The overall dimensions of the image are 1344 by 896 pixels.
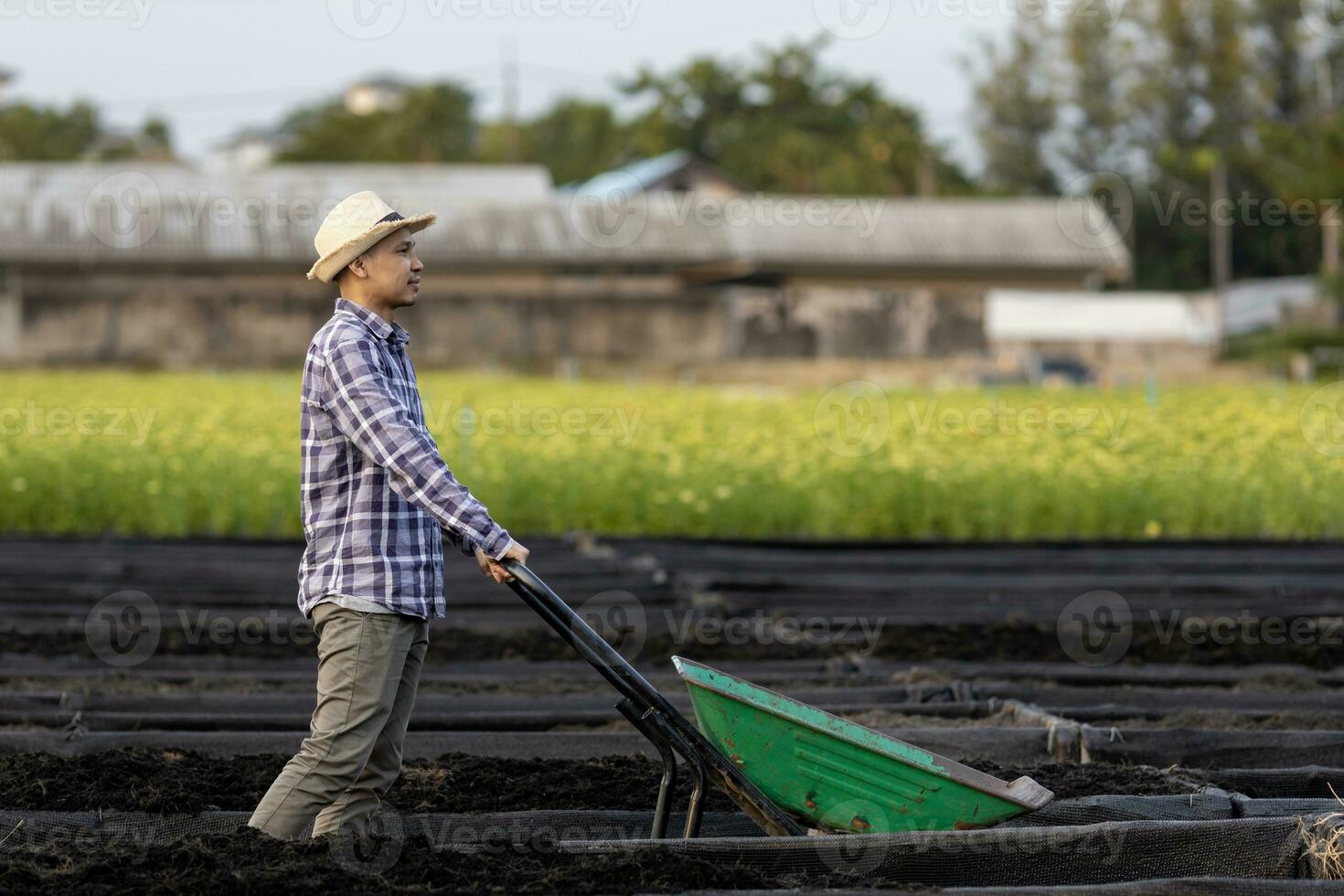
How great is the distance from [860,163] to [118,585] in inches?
1590

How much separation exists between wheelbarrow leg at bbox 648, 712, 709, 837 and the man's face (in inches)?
45.7

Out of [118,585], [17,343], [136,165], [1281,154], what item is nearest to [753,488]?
[118,585]

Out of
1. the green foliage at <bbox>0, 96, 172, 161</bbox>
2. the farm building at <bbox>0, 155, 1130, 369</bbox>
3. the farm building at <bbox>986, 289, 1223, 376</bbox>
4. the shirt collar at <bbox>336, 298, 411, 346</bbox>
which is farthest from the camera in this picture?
the green foliage at <bbox>0, 96, 172, 161</bbox>

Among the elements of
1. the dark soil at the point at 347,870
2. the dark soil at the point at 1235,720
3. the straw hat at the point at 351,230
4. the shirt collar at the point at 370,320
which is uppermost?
the straw hat at the point at 351,230

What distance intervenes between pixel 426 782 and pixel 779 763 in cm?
131

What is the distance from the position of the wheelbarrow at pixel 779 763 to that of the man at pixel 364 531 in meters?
0.25

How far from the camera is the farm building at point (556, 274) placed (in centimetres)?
2809

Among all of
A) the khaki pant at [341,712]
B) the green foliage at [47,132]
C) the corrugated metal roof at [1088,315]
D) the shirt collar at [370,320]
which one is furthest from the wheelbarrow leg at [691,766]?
the green foliage at [47,132]

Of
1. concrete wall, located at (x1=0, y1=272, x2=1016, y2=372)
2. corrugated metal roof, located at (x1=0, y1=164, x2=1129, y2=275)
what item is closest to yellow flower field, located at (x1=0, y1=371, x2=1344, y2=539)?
concrete wall, located at (x1=0, y1=272, x2=1016, y2=372)

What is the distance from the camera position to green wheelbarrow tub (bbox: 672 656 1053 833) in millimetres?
3684

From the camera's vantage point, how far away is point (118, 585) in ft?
29.2

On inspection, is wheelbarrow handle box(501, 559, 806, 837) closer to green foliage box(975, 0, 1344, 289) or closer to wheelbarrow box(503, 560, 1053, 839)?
wheelbarrow box(503, 560, 1053, 839)

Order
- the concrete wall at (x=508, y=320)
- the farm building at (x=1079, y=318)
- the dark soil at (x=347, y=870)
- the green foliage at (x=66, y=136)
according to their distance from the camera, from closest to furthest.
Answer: the dark soil at (x=347, y=870) < the concrete wall at (x=508, y=320) < the farm building at (x=1079, y=318) < the green foliage at (x=66, y=136)

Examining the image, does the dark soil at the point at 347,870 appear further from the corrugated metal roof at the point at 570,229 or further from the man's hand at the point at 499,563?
the corrugated metal roof at the point at 570,229
